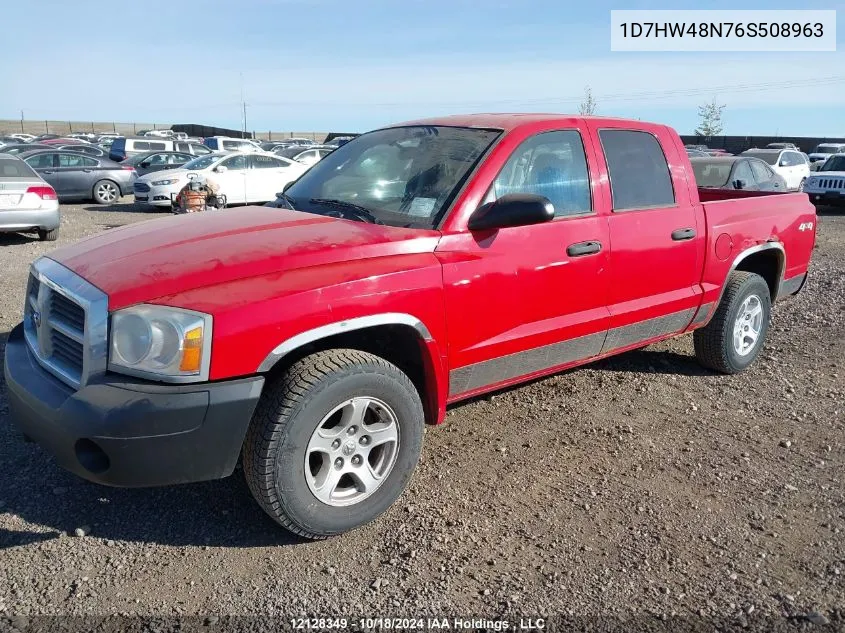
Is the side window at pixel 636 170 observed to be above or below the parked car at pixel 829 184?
below

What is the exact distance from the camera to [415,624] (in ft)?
8.77

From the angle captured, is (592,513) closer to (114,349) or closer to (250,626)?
(250,626)

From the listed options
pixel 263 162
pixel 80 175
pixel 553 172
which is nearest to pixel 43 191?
pixel 263 162

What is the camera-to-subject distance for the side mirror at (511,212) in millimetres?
3447

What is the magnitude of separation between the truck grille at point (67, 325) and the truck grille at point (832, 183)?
61.9 ft

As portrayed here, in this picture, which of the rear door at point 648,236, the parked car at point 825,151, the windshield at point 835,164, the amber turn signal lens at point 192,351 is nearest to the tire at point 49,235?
the rear door at point 648,236

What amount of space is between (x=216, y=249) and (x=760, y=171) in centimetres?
1335

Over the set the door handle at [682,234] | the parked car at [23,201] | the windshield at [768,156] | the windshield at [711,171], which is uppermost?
the windshield at [768,156]

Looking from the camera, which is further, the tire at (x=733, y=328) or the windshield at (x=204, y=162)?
the windshield at (x=204, y=162)

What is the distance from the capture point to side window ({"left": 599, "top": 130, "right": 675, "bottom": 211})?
430 centimetres

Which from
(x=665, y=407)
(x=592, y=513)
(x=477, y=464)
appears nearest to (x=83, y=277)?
(x=477, y=464)

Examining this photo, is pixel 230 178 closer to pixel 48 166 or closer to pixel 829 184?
pixel 48 166

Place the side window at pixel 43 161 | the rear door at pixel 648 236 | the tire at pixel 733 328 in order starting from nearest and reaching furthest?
1. the rear door at pixel 648 236
2. the tire at pixel 733 328
3. the side window at pixel 43 161

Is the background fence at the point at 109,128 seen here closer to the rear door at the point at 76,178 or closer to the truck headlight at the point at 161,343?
the rear door at the point at 76,178
